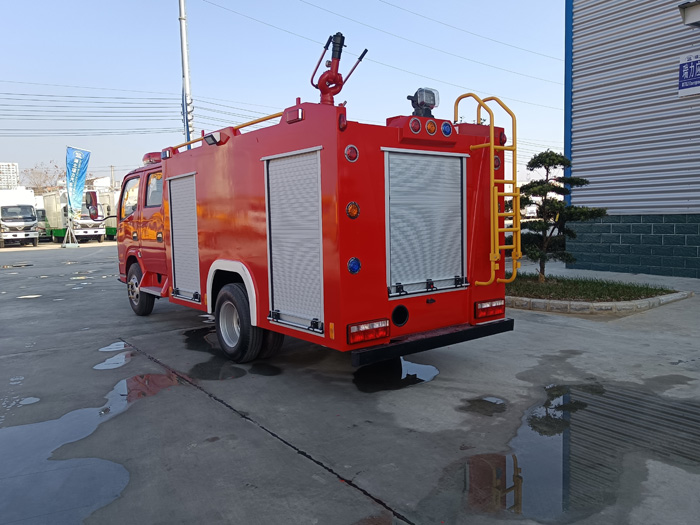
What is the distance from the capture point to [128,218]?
374 inches

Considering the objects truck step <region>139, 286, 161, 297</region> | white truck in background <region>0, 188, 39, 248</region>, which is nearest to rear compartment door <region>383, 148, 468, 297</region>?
truck step <region>139, 286, 161, 297</region>

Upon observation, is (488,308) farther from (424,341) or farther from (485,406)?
(485,406)

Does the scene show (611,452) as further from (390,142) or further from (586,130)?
(586,130)

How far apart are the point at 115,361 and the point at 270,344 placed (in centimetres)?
204

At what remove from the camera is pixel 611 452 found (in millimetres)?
3912

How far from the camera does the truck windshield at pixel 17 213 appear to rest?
112 ft

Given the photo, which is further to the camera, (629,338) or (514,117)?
(629,338)

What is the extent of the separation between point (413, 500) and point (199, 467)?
1.55 meters

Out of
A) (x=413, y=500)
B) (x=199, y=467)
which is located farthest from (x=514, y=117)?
(x=199, y=467)

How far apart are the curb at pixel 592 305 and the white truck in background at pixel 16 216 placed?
113ft

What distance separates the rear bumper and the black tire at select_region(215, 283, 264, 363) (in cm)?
179

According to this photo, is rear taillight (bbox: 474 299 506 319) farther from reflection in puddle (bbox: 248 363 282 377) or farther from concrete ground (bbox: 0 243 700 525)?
reflection in puddle (bbox: 248 363 282 377)

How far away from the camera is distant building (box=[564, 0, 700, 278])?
38.7ft

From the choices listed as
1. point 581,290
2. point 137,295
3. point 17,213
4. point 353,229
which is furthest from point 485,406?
point 17,213
